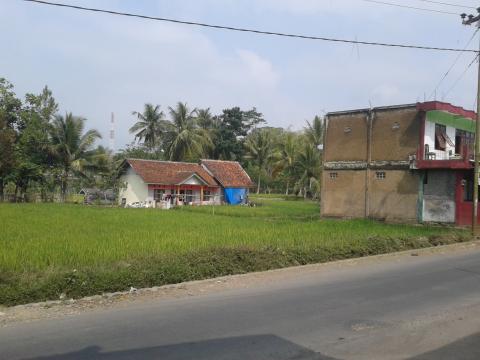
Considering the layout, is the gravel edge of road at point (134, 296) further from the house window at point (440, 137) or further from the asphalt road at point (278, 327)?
the house window at point (440, 137)

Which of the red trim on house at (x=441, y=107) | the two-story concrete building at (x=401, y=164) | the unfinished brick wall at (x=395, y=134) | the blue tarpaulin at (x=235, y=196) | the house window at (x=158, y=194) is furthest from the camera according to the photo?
the blue tarpaulin at (x=235, y=196)

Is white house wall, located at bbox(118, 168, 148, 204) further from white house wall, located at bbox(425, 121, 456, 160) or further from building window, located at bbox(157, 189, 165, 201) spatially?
white house wall, located at bbox(425, 121, 456, 160)

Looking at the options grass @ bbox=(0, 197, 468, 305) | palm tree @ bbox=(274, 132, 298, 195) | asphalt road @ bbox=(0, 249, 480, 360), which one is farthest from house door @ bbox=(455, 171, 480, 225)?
palm tree @ bbox=(274, 132, 298, 195)

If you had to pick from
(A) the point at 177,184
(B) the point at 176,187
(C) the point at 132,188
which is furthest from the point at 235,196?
(C) the point at 132,188

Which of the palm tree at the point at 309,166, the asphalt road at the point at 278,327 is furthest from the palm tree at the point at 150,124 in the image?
the asphalt road at the point at 278,327

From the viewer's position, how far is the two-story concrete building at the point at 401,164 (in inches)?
1113

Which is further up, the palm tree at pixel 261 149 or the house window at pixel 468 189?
the palm tree at pixel 261 149

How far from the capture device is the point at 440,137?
99.1 ft

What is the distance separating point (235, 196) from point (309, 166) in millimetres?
9781

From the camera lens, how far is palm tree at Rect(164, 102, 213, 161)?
5806cm

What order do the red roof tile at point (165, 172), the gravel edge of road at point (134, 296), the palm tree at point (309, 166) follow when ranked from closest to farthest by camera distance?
1. the gravel edge of road at point (134, 296)
2. the red roof tile at point (165, 172)
3. the palm tree at point (309, 166)

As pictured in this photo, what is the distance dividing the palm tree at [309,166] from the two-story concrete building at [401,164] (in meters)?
22.0

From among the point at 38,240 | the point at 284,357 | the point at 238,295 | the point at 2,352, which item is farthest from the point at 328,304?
the point at 38,240

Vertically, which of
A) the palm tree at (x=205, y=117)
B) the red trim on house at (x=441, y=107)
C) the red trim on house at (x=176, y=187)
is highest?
the palm tree at (x=205, y=117)
